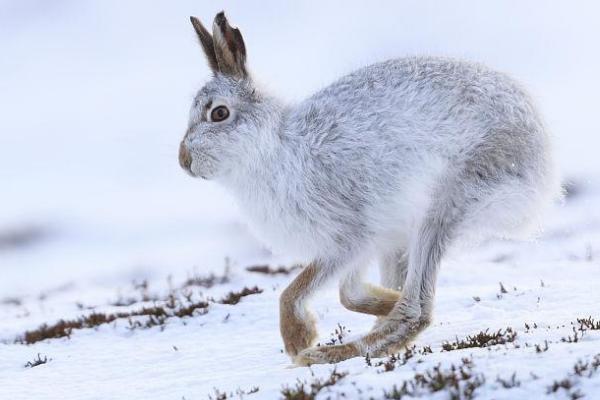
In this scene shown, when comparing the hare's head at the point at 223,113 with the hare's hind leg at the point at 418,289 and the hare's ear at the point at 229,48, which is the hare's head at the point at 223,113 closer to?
the hare's ear at the point at 229,48

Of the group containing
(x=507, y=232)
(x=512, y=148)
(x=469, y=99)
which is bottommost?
(x=507, y=232)

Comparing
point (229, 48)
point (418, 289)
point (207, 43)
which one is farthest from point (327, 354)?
point (207, 43)

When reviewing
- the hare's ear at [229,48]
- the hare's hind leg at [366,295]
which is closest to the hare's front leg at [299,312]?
the hare's hind leg at [366,295]

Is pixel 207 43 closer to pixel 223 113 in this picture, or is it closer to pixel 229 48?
pixel 229 48

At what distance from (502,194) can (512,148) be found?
0.36m

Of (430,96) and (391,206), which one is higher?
(430,96)

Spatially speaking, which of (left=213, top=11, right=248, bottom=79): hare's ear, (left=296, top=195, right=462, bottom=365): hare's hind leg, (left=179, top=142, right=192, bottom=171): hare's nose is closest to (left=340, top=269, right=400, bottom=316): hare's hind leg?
(left=296, top=195, right=462, bottom=365): hare's hind leg

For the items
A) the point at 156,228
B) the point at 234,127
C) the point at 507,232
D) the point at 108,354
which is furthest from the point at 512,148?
the point at 156,228

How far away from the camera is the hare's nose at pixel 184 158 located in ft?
22.2

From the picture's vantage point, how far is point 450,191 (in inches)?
249

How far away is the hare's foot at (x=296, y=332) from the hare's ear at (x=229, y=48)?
6.59 feet

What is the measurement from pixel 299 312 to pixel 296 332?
5.9 inches

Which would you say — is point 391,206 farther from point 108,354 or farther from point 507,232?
point 108,354

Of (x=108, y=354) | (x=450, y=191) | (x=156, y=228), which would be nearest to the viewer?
(x=450, y=191)
